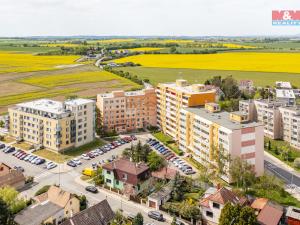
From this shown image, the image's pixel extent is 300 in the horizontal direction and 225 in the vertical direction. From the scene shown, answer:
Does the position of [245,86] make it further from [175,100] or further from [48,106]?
[48,106]

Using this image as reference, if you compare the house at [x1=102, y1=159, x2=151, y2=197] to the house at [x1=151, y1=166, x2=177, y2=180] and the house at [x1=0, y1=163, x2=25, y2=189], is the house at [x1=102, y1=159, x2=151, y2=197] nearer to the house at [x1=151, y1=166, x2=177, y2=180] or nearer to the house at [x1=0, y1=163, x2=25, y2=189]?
the house at [x1=151, y1=166, x2=177, y2=180]

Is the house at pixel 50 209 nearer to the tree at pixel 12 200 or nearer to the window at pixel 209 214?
the tree at pixel 12 200

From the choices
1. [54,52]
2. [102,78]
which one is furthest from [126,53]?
[102,78]

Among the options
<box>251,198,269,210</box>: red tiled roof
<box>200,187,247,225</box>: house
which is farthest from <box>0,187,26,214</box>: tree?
<box>251,198,269,210</box>: red tiled roof

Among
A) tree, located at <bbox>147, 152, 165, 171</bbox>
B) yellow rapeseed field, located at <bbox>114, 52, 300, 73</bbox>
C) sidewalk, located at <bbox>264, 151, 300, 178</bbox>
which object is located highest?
yellow rapeseed field, located at <bbox>114, 52, 300, 73</bbox>

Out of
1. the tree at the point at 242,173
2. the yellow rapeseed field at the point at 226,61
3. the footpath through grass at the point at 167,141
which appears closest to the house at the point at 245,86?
the yellow rapeseed field at the point at 226,61

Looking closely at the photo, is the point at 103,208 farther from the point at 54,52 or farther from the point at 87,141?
the point at 54,52
